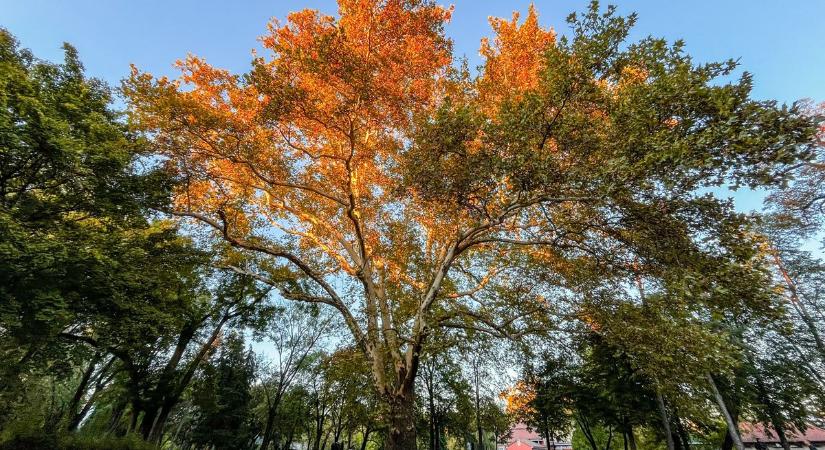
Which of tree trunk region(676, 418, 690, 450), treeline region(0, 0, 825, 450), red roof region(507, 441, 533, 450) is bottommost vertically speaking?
red roof region(507, 441, 533, 450)

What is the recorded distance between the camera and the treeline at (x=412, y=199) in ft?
21.2

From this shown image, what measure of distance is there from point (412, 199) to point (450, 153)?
3.10 meters

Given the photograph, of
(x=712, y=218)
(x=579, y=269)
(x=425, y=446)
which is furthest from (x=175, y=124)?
(x=425, y=446)

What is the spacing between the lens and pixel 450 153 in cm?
864

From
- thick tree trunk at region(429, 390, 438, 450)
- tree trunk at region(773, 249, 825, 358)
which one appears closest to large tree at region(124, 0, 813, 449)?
thick tree trunk at region(429, 390, 438, 450)

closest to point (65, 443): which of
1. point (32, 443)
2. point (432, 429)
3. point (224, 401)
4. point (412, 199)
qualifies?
point (32, 443)

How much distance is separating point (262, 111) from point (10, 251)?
7025 millimetres

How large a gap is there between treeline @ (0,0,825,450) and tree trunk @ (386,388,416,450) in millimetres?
73

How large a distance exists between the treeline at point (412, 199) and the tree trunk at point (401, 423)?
7 centimetres

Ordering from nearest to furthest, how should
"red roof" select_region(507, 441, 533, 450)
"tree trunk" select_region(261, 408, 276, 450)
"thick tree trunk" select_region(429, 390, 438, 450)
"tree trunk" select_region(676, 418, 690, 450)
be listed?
"tree trunk" select_region(676, 418, 690, 450) < "tree trunk" select_region(261, 408, 276, 450) < "thick tree trunk" select_region(429, 390, 438, 450) < "red roof" select_region(507, 441, 533, 450)

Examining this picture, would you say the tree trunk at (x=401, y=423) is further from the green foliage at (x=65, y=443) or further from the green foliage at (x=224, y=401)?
the green foliage at (x=224, y=401)

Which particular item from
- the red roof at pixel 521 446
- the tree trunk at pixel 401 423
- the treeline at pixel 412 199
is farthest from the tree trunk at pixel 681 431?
the red roof at pixel 521 446

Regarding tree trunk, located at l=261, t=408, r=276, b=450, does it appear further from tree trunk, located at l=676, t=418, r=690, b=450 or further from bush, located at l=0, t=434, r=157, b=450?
tree trunk, located at l=676, t=418, r=690, b=450

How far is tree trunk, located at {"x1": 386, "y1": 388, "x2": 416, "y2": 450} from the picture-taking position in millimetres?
9445
